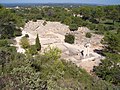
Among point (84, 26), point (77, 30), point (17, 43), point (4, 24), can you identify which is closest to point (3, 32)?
point (4, 24)

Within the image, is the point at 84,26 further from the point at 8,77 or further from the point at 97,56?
the point at 8,77

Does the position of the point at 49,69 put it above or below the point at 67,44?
above

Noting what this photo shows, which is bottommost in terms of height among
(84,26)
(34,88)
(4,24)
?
(84,26)

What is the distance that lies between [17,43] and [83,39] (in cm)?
1252

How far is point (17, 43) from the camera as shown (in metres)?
35.8

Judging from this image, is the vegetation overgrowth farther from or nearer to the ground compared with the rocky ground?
farther from the ground

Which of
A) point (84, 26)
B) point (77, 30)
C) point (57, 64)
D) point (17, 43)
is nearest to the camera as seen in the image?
point (57, 64)

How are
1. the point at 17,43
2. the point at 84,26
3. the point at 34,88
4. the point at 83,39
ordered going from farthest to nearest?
Answer: 1. the point at 84,26
2. the point at 83,39
3. the point at 17,43
4. the point at 34,88

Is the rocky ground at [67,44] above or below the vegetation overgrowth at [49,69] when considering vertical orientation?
below

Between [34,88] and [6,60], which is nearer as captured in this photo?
[34,88]

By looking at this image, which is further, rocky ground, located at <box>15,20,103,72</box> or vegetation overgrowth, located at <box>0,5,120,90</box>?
rocky ground, located at <box>15,20,103,72</box>

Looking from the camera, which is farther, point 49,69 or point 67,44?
point 67,44

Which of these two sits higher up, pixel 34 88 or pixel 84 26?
pixel 34 88

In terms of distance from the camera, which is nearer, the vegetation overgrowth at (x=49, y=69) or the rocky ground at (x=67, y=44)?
the vegetation overgrowth at (x=49, y=69)
